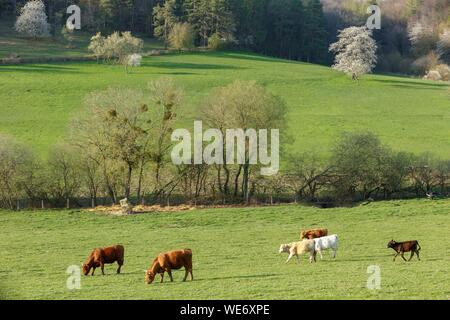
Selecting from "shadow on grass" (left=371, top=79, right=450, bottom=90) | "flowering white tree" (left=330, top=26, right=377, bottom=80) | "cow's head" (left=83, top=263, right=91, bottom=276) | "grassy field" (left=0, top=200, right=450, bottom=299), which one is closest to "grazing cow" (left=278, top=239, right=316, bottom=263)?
"grassy field" (left=0, top=200, right=450, bottom=299)

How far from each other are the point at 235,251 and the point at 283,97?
51960 mm

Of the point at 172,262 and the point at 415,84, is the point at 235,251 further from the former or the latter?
the point at 415,84

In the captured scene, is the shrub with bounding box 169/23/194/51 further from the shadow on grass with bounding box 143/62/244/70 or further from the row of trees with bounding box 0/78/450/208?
the row of trees with bounding box 0/78/450/208

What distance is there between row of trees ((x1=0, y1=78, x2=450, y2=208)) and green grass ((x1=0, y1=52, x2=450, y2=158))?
2.67m

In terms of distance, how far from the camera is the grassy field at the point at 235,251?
2272 centimetres

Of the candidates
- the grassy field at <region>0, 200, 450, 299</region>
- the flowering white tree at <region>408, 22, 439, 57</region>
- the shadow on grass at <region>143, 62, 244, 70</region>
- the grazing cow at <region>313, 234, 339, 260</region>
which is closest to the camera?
the grassy field at <region>0, 200, 450, 299</region>

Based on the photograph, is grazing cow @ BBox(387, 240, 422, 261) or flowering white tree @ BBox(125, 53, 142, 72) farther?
flowering white tree @ BBox(125, 53, 142, 72)

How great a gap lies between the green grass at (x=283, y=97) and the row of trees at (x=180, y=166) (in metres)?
2.67

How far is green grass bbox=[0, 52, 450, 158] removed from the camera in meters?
68.4

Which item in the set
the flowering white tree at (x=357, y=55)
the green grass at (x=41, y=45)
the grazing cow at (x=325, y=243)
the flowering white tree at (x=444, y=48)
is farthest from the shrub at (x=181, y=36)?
the grazing cow at (x=325, y=243)

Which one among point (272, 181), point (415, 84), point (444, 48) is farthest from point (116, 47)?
point (444, 48)

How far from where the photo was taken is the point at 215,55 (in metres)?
112

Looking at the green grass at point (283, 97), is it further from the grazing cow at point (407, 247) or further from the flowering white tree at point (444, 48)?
the flowering white tree at point (444, 48)

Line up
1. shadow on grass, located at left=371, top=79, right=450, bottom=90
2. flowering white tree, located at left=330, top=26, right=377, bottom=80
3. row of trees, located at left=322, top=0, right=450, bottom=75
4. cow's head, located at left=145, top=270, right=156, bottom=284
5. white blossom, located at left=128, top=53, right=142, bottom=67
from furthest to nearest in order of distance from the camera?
1. row of trees, located at left=322, top=0, right=450, bottom=75
2. flowering white tree, located at left=330, top=26, right=377, bottom=80
3. shadow on grass, located at left=371, top=79, right=450, bottom=90
4. white blossom, located at left=128, top=53, right=142, bottom=67
5. cow's head, located at left=145, top=270, right=156, bottom=284
